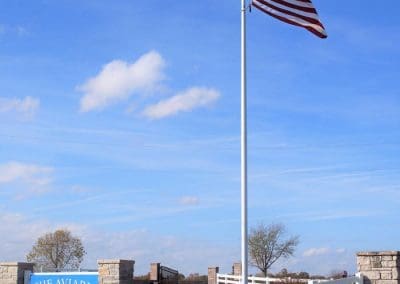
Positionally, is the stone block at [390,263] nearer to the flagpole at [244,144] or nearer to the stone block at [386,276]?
the stone block at [386,276]

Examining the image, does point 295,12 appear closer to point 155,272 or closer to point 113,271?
point 113,271

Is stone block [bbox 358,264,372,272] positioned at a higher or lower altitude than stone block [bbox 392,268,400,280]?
higher

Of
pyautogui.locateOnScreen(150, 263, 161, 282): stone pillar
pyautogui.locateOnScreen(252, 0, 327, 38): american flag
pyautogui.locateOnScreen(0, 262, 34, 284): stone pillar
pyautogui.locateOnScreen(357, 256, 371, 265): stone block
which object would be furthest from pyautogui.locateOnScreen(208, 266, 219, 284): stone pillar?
pyautogui.locateOnScreen(252, 0, 327, 38): american flag

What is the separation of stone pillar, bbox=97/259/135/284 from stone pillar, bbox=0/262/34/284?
3.49 m

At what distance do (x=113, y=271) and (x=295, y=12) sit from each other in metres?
10.7

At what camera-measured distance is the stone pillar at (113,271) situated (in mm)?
21141

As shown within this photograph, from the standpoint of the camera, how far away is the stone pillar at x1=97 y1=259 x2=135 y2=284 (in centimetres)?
2114

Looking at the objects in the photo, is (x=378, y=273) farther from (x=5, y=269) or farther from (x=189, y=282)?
(x=189, y=282)

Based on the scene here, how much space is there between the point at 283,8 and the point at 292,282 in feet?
46.0

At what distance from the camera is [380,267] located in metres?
15.5

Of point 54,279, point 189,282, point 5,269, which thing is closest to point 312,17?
point 54,279

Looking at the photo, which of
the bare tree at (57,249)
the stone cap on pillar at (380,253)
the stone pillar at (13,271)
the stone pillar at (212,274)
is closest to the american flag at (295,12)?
the stone cap on pillar at (380,253)

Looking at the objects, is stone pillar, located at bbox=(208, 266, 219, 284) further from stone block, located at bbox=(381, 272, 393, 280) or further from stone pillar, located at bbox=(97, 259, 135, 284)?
stone block, located at bbox=(381, 272, 393, 280)

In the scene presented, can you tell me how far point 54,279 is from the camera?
73.5 feet
